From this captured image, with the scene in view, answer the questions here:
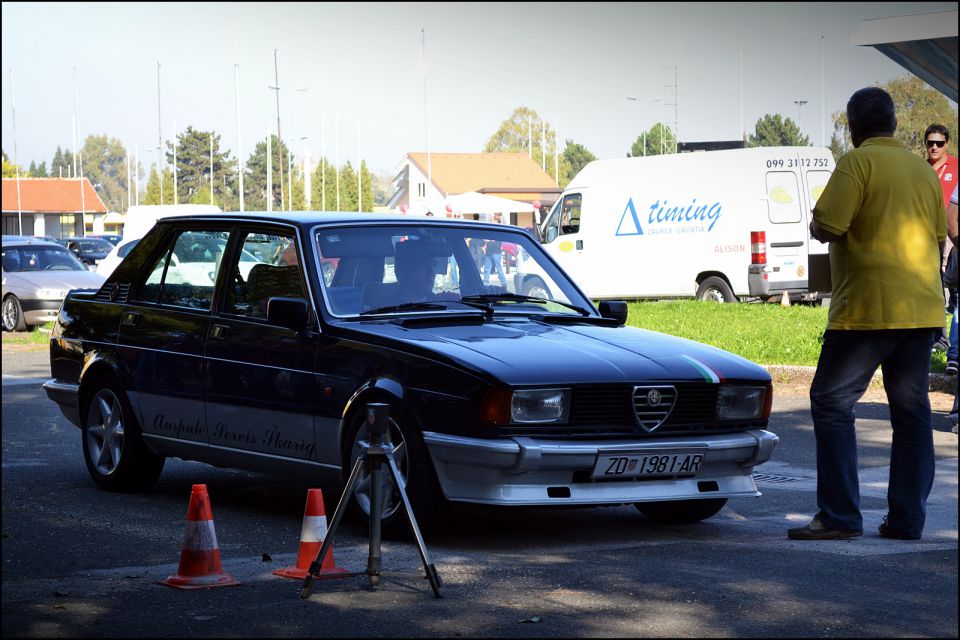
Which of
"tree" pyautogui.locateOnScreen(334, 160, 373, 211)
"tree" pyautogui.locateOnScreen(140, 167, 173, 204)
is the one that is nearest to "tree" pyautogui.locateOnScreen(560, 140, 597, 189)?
"tree" pyautogui.locateOnScreen(334, 160, 373, 211)

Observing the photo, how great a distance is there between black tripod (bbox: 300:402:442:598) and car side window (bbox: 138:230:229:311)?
3.00m

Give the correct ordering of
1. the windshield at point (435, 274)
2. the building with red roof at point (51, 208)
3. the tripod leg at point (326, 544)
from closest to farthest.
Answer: the tripod leg at point (326, 544) < the windshield at point (435, 274) < the building with red roof at point (51, 208)

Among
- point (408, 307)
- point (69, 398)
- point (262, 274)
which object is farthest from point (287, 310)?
point (69, 398)

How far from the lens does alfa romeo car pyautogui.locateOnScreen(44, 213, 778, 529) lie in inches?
268

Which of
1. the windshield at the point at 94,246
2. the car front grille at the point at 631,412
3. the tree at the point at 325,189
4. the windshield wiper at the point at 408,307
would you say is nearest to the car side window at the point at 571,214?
the windshield wiper at the point at 408,307

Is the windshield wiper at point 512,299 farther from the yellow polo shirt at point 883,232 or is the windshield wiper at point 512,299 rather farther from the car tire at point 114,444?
the car tire at point 114,444

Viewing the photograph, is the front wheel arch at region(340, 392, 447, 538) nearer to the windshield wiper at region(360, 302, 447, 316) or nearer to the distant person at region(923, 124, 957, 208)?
the windshield wiper at region(360, 302, 447, 316)

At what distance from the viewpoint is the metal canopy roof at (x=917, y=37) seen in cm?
664

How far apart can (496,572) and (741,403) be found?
1782 mm

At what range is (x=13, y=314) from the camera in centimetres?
2758

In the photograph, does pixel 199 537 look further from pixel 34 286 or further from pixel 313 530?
pixel 34 286

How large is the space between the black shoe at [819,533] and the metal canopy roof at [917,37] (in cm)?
224

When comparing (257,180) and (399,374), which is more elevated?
(257,180)

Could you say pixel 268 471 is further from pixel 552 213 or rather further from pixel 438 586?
pixel 552 213
